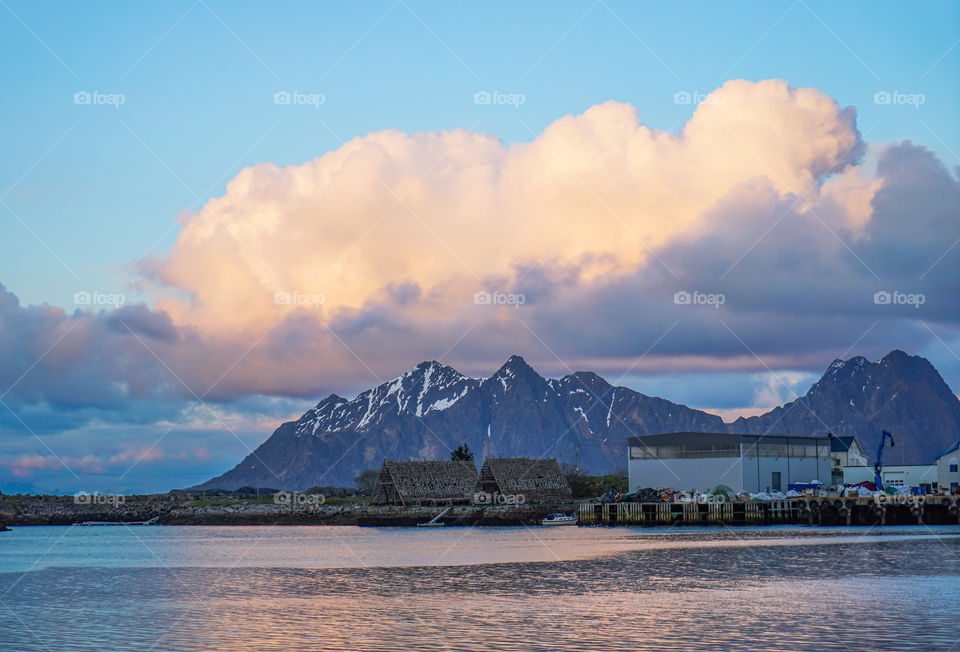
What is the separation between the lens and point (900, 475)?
122 m

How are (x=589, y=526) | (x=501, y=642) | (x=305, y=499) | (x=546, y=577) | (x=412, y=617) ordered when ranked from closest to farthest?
(x=501, y=642) < (x=412, y=617) < (x=546, y=577) < (x=589, y=526) < (x=305, y=499)

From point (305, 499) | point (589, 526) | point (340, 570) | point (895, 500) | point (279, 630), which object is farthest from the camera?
point (305, 499)

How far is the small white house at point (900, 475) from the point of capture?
118000 millimetres

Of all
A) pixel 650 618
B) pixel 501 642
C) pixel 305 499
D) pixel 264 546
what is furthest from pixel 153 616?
pixel 305 499

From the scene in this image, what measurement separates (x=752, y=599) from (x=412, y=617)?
11.8 m

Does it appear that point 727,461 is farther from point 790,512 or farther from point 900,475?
point 900,475

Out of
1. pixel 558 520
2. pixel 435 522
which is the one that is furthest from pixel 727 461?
pixel 435 522

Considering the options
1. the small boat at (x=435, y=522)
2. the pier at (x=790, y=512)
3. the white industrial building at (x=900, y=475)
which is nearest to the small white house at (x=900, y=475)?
the white industrial building at (x=900, y=475)

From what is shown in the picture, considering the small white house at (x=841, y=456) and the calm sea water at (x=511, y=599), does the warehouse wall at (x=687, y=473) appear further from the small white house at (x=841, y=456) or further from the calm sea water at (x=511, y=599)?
the calm sea water at (x=511, y=599)

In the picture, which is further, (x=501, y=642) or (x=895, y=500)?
(x=895, y=500)

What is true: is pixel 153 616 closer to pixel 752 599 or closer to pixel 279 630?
pixel 279 630

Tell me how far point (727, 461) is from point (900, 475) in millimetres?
23075

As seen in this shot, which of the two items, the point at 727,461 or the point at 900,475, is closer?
the point at 727,461

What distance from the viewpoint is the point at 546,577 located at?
45625mm
